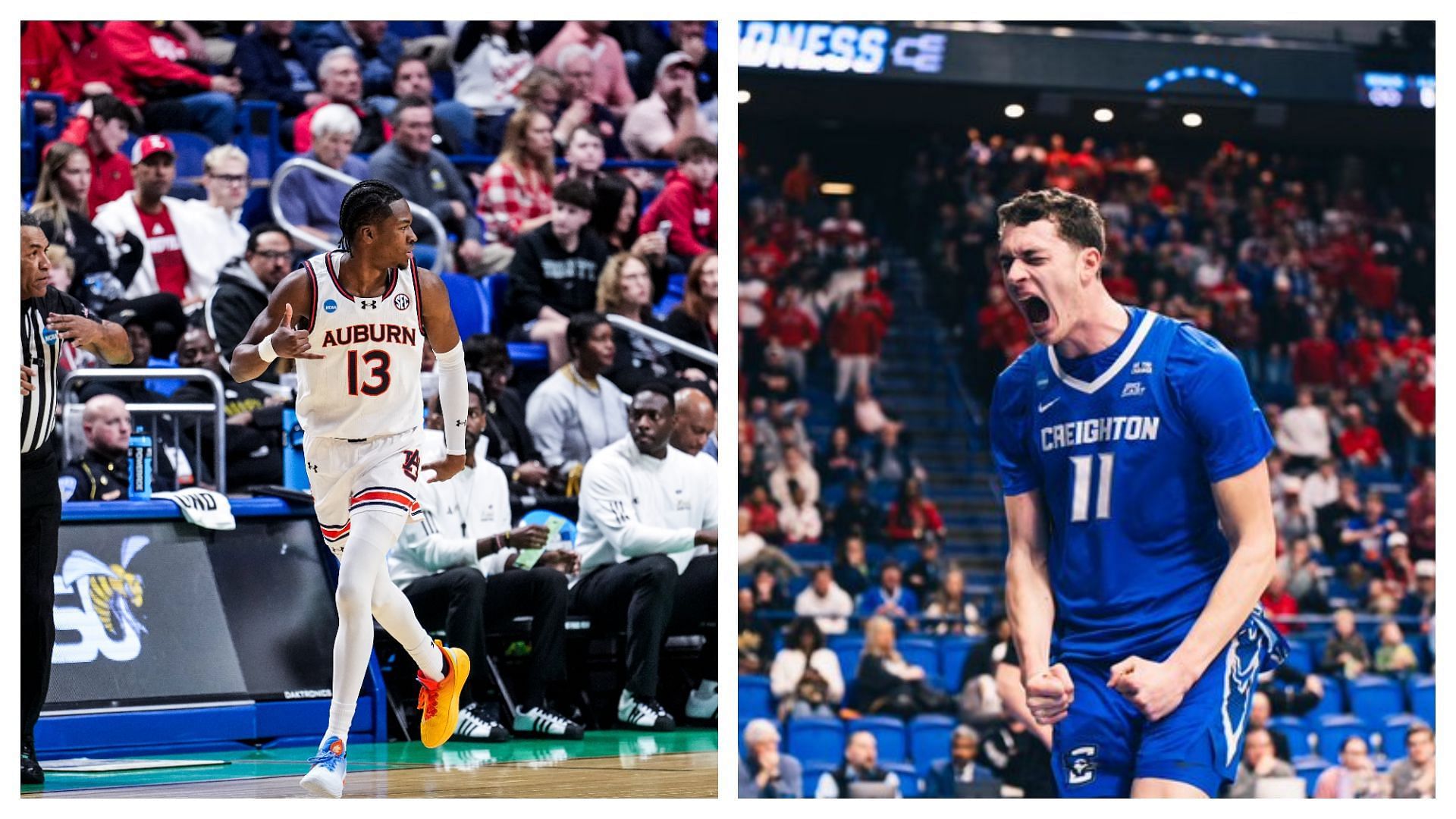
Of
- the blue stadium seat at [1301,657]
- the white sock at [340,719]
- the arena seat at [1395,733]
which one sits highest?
the white sock at [340,719]

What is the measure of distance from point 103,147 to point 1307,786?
6006 millimetres

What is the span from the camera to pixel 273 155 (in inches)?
324

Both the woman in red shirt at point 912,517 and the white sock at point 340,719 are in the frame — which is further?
the woman in red shirt at point 912,517

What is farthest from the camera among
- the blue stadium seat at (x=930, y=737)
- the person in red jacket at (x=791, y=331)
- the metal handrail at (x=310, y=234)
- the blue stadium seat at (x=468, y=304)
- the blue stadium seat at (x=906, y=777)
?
the person in red jacket at (x=791, y=331)

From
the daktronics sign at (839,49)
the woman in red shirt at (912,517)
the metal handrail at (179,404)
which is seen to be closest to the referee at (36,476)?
the metal handrail at (179,404)

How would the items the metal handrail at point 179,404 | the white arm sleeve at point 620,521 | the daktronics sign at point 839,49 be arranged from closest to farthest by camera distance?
the metal handrail at point 179,404, the white arm sleeve at point 620,521, the daktronics sign at point 839,49

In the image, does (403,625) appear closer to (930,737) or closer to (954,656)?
(930,737)

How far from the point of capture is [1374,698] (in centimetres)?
995

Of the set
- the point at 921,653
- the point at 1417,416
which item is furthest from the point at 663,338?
the point at 1417,416

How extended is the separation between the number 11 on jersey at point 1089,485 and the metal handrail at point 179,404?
2.76 m

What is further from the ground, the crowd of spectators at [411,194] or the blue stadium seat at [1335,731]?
the crowd of spectators at [411,194]

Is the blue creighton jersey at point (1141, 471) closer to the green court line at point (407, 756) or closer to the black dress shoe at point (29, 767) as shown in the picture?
the green court line at point (407, 756)

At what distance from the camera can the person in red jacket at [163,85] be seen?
318 inches
